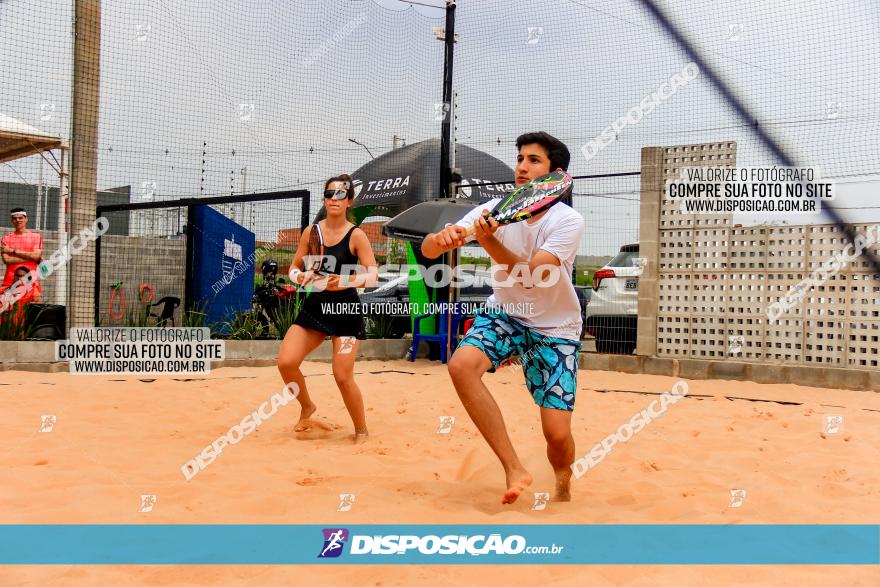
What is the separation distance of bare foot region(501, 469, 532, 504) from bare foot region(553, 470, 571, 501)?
0.23 m

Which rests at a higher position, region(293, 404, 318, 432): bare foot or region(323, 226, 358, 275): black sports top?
region(323, 226, 358, 275): black sports top

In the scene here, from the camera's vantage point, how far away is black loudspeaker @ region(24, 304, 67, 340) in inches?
305

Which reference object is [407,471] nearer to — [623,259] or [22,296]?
[623,259]

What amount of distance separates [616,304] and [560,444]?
5.62 metres

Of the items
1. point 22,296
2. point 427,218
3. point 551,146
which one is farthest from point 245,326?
point 551,146

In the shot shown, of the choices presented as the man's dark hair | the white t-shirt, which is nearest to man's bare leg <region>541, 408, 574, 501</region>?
the white t-shirt

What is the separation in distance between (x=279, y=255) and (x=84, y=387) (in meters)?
4.25

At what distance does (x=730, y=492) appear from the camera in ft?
11.1

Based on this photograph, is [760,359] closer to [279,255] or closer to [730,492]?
[730,492]

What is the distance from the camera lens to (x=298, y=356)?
4.54 metres

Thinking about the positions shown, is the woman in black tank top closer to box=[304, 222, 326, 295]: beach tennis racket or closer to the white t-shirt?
box=[304, 222, 326, 295]: beach tennis racket

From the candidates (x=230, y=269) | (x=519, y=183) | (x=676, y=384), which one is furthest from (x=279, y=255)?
(x=519, y=183)
